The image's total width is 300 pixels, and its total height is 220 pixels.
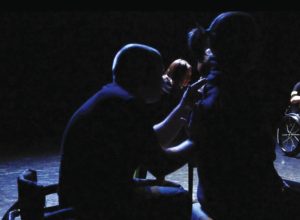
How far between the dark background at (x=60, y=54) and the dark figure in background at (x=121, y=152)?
6953mm

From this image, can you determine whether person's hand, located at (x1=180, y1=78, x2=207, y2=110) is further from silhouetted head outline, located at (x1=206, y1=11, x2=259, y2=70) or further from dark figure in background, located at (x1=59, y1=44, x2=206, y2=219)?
silhouetted head outline, located at (x1=206, y1=11, x2=259, y2=70)

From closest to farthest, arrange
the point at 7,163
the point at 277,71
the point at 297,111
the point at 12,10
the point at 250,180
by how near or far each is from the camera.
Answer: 1. the point at 250,180
2. the point at 7,163
3. the point at 297,111
4. the point at 12,10
5. the point at 277,71

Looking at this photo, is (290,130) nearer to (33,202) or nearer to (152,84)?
(152,84)

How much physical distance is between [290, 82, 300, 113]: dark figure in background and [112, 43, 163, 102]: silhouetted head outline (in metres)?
5.21

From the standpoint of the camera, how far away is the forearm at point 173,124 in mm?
2021

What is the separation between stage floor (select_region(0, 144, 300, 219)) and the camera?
4.58 metres

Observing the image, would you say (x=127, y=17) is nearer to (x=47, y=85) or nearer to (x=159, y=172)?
(x=47, y=85)

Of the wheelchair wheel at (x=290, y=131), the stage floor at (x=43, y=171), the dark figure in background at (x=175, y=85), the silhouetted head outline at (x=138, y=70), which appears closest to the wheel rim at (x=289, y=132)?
the wheelchair wheel at (x=290, y=131)

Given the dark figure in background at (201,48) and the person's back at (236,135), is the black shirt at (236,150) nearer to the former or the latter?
the person's back at (236,135)

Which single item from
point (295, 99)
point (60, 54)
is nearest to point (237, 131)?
point (295, 99)

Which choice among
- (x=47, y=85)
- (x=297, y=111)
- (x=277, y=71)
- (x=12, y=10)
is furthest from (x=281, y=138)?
(x=12, y=10)

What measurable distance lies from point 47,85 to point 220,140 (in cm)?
814

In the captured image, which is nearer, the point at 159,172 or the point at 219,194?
the point at 219,194

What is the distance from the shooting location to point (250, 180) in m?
1.52
